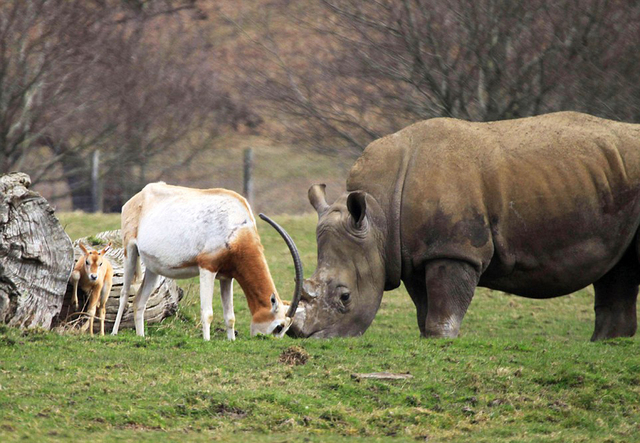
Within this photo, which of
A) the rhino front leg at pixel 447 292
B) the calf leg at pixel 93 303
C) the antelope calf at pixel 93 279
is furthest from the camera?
the calf leg at pixel 93 303

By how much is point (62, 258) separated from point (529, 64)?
8194 mm

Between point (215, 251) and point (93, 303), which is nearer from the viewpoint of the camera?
point (215, 251)

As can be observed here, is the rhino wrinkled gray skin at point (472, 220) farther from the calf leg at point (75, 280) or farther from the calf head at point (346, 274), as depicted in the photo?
the calf leg at point (75, 280)

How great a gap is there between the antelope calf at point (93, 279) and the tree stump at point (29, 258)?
22 centimetres

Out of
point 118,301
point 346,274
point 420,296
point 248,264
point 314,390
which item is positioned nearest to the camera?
point 314,390

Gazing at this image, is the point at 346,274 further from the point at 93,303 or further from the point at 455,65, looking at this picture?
the point at 455,65

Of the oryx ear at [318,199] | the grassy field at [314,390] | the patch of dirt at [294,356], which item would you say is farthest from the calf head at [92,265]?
the patch of dirt at [294,356]

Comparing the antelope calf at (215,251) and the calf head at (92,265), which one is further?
the calf head at (92,265)

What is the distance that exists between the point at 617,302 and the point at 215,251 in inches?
196

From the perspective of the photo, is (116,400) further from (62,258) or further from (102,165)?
(102,165)

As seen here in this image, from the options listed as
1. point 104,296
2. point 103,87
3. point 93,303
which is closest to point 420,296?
point 104,296

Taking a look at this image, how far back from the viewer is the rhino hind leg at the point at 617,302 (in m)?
12.0

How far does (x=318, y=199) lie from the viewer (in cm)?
1186

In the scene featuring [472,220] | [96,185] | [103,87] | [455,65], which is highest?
[472,220]
